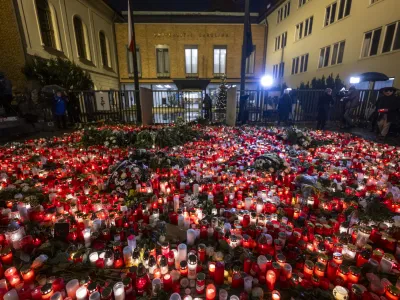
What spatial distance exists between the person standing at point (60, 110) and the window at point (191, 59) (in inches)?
734

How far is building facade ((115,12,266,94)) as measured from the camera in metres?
25.2

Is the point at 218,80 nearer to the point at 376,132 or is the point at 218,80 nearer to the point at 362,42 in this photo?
the point at 362,42

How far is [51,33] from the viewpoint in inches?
566

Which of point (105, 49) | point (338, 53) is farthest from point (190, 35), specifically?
point (338, 53)

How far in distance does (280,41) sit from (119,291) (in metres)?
28.8

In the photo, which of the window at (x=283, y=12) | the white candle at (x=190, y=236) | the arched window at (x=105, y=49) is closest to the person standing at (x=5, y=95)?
the white candle at (x=190, y=236)

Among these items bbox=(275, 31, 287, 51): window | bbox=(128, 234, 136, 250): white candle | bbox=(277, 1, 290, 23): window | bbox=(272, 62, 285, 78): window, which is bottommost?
bbox=(128, 234, 136, 250): white candle

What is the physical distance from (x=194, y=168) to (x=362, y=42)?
629 inches

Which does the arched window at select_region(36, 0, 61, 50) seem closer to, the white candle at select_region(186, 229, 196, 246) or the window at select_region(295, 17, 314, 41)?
the white candle at select_region(186, 229, 196, 246)

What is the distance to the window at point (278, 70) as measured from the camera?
2507cm

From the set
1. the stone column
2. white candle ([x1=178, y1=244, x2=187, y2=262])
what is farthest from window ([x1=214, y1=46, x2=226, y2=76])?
white candle ([x1=178, y1=244, x2=187, y2=262])

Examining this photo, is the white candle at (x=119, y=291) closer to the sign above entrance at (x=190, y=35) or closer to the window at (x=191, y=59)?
the window at (x=191, y=59)

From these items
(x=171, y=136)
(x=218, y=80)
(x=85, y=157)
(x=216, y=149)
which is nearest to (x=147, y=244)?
(x=85, y=157)

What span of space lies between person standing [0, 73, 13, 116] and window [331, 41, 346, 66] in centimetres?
2074
